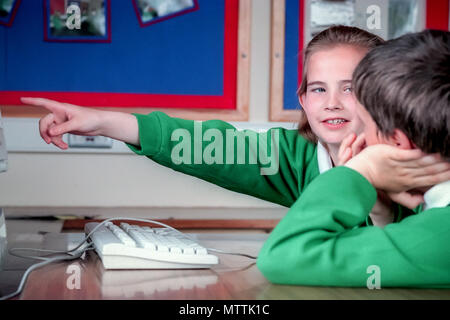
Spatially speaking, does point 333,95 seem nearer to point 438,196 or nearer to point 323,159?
point 323,159

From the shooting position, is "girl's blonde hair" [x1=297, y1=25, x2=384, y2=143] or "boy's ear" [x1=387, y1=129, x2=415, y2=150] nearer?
"boy's ear" [x1=387, y1=129, x2=415, y2=150]

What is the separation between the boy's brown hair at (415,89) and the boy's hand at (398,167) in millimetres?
15

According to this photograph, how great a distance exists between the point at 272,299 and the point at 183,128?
58cm

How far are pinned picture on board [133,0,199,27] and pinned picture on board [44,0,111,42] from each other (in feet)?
0.35

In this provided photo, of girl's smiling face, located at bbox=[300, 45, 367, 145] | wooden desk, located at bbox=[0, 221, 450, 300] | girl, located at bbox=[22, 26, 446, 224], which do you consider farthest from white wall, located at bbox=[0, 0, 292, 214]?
wooden desk, located at bbox=[0, 221, 450, 300]

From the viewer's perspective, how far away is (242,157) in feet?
3.83

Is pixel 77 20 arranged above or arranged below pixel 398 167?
above

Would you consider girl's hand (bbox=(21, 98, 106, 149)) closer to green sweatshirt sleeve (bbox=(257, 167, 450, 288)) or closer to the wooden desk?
the wooden desk

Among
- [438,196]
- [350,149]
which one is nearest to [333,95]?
[350,149]

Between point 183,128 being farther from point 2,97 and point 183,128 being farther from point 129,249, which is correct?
point 2,97

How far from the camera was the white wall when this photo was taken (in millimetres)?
1861

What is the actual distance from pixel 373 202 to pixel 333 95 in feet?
1.52

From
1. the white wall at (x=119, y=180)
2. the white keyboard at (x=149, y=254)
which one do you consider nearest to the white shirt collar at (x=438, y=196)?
the white keyboard at (x=149, y=254)

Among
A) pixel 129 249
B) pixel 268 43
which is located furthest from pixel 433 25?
pixel 129 249
